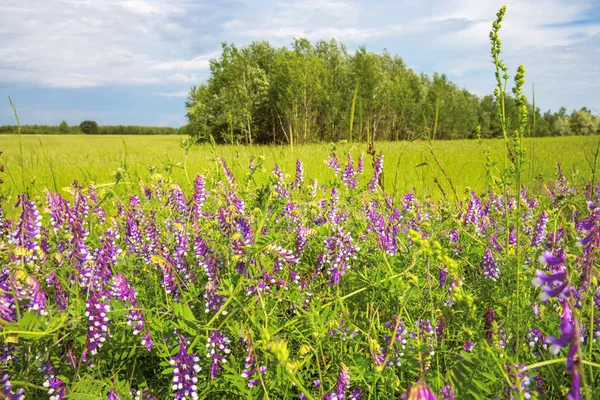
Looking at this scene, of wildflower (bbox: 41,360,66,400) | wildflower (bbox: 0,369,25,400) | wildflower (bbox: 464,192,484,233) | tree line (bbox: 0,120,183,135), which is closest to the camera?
wildflower (bbox: 0,369,25,400)

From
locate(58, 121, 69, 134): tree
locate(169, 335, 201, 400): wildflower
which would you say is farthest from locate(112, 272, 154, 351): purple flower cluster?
locate(58, 121, 69, 134): tree

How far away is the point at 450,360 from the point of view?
172cm

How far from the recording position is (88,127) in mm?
84812

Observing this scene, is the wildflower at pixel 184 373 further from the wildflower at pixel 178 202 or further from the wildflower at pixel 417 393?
the wildflower at pixel 178 202

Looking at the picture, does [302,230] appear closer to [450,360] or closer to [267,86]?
[450,360]

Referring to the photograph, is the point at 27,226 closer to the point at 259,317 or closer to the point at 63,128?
Answer: the point at 259,317

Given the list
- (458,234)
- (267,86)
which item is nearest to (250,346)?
(458,234)

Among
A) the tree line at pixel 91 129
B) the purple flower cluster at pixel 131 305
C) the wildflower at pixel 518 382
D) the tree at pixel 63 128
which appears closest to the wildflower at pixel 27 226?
the purple flower cluster at pixel 131 305

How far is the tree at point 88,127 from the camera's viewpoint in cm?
8331

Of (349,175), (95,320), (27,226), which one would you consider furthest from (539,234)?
(27,226)

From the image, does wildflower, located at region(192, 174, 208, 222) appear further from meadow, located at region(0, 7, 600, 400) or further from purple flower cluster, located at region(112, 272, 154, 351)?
purple flower cluster, located at region(112, 272, 154, 351)

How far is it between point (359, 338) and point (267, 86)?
98.7 ft

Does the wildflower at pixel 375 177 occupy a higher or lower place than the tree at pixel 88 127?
lower

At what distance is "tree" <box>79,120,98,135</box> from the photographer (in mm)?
83312
